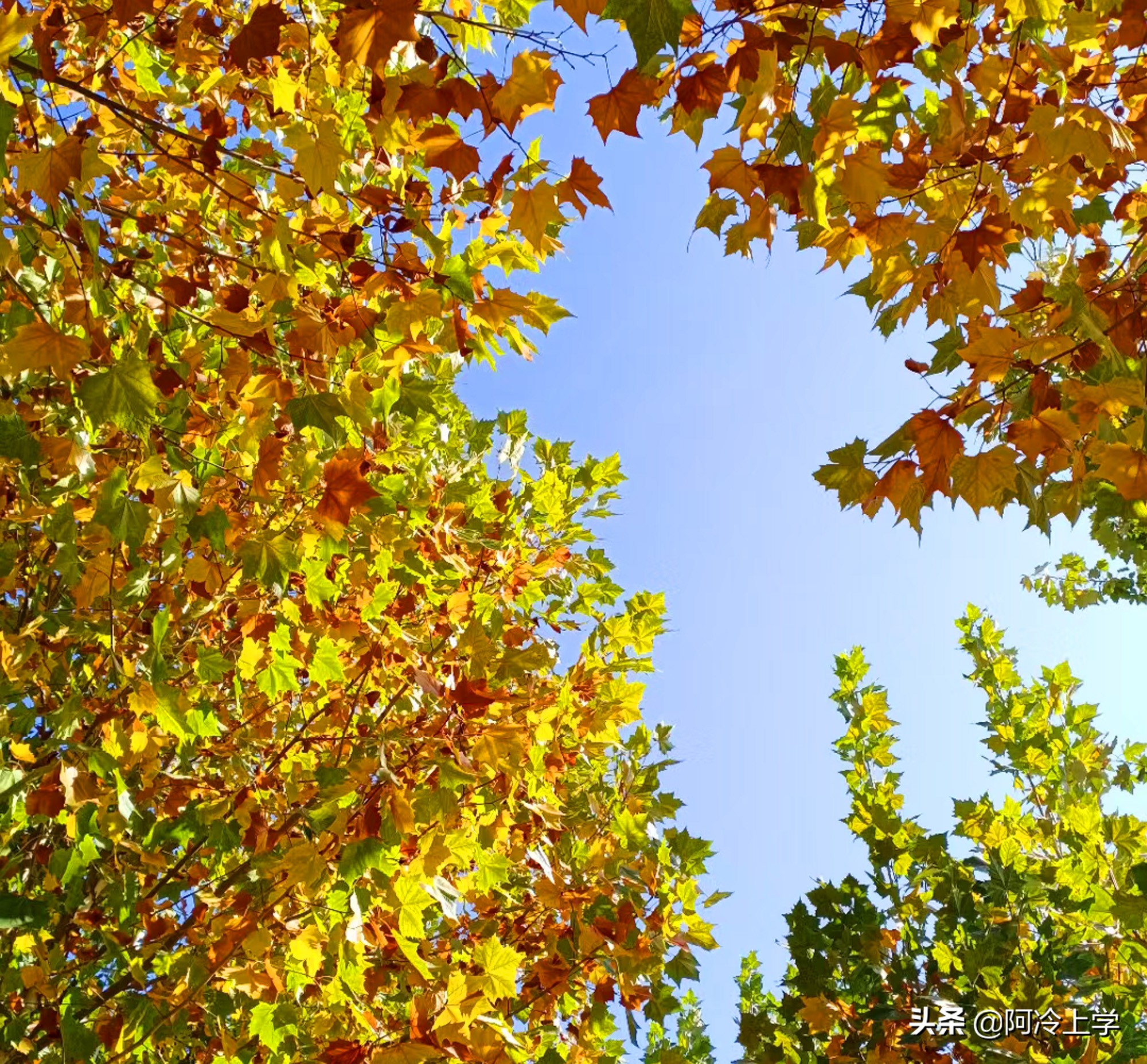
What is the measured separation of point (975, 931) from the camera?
3.69 m

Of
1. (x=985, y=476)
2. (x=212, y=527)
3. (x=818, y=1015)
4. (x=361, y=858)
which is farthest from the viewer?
(x=818, y=1015)

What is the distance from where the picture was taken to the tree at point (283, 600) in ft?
6.79

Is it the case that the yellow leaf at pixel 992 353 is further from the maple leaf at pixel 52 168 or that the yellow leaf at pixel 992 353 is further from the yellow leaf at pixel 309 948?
the yellow leaf at pixel 309 948

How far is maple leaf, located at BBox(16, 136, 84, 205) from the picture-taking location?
5.65 ft

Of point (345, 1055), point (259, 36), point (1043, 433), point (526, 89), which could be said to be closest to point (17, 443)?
point (259, 36)

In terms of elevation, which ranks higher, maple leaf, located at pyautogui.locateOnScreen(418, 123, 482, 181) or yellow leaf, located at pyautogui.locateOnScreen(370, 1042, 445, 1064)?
maple leaf, located at pyautogui.locateOnScreen(418, 123, 482, 181)

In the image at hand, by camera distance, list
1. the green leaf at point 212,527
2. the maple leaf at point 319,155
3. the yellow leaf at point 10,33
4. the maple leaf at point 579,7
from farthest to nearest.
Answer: the green leaf at point 212,527
the maple leaf at point 319,155
the maple leaf at point 579,7
the yellow leaf at point 10,33

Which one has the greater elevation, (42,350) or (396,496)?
(396,496)

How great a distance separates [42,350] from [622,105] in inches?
57.8

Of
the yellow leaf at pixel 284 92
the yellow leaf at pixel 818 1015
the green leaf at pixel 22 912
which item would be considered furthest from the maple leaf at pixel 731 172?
the yellow leaf at pixel 818 1015

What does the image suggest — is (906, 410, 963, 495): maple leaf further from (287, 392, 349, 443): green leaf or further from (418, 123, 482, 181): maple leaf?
(287, 392, 349, 443): green leaf

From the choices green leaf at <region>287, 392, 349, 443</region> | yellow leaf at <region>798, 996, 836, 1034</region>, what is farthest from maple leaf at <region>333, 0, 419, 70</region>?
yellow leaf at <region>798, 996, 836, 1034</region>

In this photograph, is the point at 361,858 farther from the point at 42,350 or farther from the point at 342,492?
the point at 42,350

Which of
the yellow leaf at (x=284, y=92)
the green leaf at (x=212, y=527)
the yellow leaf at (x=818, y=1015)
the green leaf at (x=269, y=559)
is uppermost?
the yellow leaf at (x=284, y=92)
